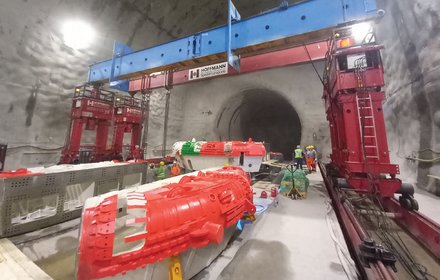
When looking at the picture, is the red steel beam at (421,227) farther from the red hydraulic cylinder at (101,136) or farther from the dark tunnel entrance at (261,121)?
the dark tunnel entrance at (261,121)

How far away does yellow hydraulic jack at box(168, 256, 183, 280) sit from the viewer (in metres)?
1.26

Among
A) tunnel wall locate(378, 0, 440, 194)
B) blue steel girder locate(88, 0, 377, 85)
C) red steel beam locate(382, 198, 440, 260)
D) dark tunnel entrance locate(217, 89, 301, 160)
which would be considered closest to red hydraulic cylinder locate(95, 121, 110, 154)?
blue steel girder locate(88, 0, 377, 85)

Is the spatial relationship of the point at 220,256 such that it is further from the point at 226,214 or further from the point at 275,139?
the point at 275,139

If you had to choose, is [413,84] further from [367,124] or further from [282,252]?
[282,252]

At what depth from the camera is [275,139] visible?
15992 mm

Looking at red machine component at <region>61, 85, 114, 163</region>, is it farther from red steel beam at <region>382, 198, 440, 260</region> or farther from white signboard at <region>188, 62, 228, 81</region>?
red steel beam at <region>382, 198, 440, 260</region>

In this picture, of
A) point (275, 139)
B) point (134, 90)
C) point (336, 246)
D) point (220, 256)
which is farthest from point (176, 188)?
point (275, 139)

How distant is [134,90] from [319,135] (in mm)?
7112

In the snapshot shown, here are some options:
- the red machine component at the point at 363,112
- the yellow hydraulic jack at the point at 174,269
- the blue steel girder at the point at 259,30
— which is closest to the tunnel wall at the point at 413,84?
the red machine component at the point at 363,112

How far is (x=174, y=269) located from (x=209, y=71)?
152 inches

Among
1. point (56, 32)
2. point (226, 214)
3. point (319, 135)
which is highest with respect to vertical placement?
A: point (56, 32)

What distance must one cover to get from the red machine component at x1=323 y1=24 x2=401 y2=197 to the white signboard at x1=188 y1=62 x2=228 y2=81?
6.67 ft

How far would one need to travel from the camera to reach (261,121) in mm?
16156

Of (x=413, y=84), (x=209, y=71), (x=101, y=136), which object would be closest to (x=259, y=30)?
(x=209, y=71)
